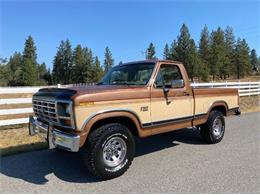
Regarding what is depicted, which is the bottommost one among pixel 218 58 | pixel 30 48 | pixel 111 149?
pixel 111 149

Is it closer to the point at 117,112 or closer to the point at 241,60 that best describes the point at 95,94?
the point at 117,112

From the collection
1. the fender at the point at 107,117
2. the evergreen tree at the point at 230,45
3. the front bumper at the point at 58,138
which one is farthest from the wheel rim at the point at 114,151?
the evergreen tree at the point at 230,45

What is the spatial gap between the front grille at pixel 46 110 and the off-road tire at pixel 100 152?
2.52 feet

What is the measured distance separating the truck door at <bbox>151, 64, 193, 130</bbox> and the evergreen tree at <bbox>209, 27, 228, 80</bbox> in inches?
2118

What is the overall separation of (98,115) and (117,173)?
42.5 inches

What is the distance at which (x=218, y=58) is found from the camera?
57.5 m

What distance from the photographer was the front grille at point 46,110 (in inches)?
187

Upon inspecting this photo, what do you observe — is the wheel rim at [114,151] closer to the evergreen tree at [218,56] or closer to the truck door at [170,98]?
the truck door at [170,98]

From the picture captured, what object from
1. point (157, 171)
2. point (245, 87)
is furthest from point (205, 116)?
point (245, 87)

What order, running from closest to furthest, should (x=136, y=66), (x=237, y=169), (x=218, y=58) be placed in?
(x=237, y=169) < (x=136, y=66) < (x=218, y=58)

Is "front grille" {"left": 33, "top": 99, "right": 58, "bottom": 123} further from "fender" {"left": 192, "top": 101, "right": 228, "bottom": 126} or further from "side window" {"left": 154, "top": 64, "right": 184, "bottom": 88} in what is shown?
"fender" {"left": 192, "top": 101, "right": 228, "bottom": 126}

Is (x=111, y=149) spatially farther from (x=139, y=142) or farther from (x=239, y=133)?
(x=239, y=133)

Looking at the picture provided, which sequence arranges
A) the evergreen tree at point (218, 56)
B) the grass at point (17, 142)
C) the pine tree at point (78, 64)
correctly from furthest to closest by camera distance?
the pine tree at point (78, 64) < the evergreen tree at point (218, 56) < the grass at point (17, 142)

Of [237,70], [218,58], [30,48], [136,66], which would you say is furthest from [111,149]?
[30,48]
